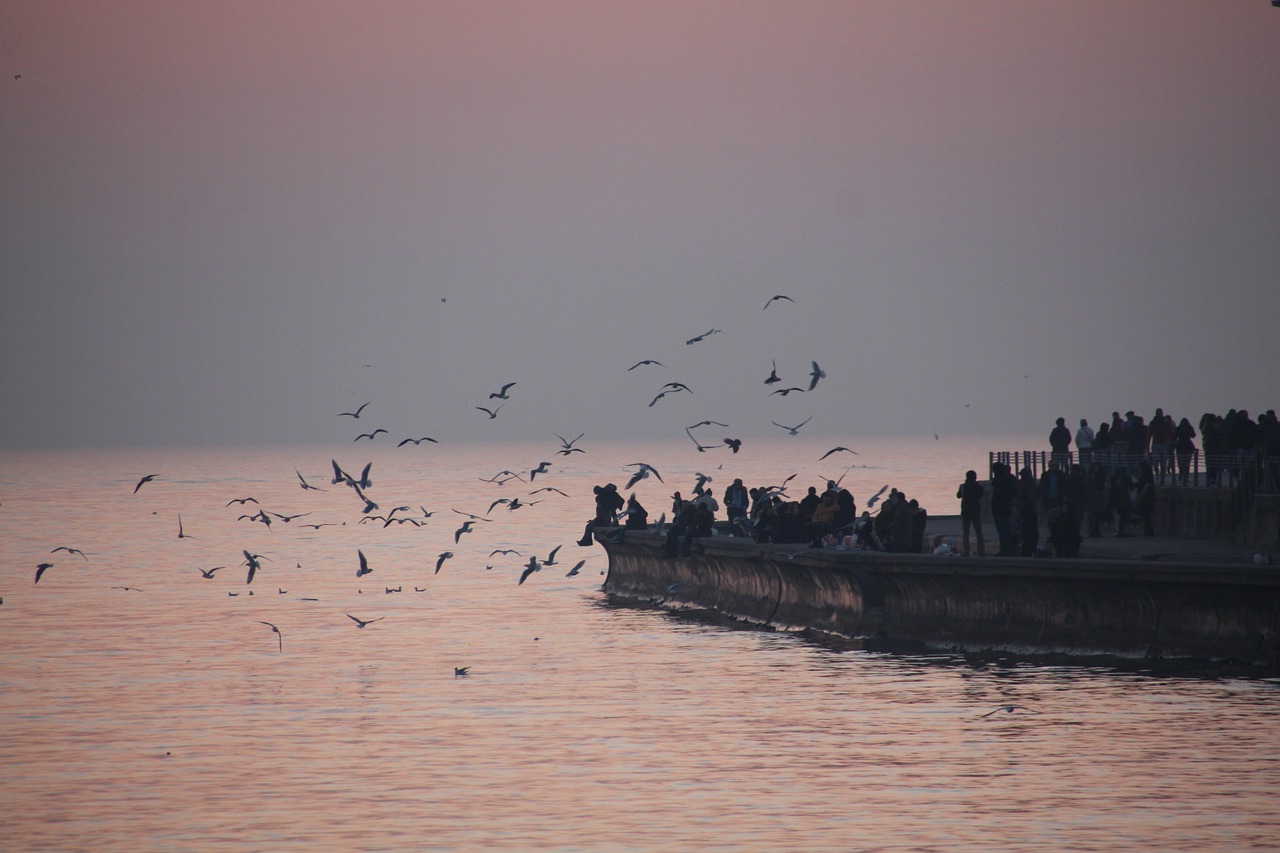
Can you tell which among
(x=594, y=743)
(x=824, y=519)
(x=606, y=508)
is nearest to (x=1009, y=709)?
(x=594, y=743)

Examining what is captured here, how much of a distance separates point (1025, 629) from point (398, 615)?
22.3 metres

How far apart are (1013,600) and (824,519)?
645cm

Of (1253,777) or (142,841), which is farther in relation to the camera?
(1253,777)

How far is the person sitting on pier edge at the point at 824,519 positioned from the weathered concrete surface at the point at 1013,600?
629 millimetres

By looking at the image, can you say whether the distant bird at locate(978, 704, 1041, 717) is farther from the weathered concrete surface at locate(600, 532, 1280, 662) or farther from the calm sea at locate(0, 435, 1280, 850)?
the weathered concrete surface at locate(600, 532, 1280, 662)

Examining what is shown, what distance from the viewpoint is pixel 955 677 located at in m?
31.2

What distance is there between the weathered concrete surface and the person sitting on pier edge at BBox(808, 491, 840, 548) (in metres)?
0.63

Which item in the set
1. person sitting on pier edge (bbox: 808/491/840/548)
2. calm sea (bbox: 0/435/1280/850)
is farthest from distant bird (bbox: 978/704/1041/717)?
person sitting on pier edge (bbox: 808/491/840/548)

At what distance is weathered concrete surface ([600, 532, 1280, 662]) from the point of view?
28266 millimetres

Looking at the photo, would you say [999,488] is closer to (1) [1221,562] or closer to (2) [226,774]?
(1) [1221,562]

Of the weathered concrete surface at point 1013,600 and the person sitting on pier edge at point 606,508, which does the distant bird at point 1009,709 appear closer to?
the weathered concrete surface at point 1013,600

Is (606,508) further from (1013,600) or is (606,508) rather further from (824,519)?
(1013,600)

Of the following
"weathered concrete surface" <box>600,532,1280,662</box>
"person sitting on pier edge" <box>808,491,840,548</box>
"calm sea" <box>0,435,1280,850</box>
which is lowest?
"calm sea" <box>0,435,1280,850</box>

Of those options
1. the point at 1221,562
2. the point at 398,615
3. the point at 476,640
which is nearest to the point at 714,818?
the point at 1221,562
